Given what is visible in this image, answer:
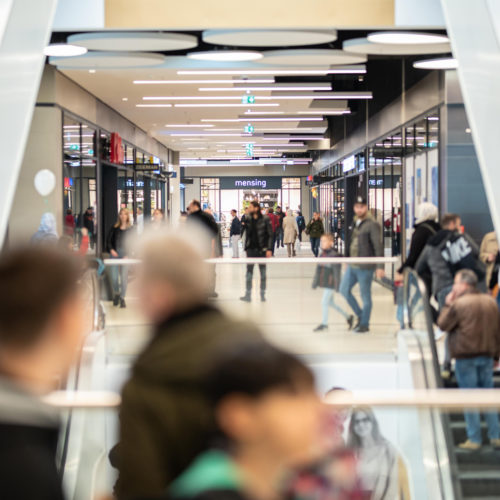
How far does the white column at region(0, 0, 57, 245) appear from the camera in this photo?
618 cm

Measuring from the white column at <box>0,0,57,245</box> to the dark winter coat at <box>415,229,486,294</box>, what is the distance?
4.97 metres

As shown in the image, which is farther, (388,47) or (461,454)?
(388,47)

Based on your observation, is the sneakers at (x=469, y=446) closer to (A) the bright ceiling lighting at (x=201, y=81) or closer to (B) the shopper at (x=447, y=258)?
(B) the shopper at (x=447, y=258)

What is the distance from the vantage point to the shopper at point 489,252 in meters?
11.8

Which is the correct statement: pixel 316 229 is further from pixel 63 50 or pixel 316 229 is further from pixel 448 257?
pixel 448 257

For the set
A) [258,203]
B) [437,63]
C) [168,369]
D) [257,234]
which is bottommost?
[257,234]

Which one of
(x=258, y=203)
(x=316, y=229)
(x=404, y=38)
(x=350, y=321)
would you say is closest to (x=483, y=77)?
(x=404, y=38)

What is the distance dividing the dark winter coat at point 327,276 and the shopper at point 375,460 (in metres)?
5.41

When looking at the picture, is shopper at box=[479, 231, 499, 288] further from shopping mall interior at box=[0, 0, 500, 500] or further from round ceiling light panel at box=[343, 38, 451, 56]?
round ceiling light panel at box=[343, 38, 451, 56]

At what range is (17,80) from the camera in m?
6.55

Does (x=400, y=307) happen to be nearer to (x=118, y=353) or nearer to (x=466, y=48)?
(x=118, y=353)

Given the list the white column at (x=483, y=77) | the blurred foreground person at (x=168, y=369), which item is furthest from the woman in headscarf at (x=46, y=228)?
the blurred foreground person at (x=168, y=369)

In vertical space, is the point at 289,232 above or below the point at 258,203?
below

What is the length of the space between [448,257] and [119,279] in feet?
13.6
